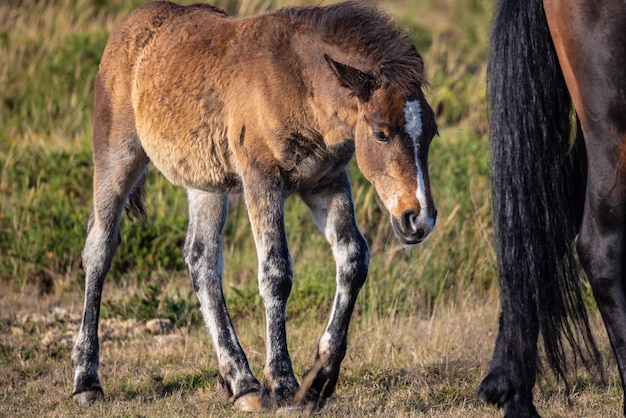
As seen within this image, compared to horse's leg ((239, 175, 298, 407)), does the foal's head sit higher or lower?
higher

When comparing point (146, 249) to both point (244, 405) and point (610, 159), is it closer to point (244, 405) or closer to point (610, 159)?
point (244, 405)

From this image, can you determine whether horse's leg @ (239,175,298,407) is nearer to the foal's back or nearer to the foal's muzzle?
the foal's back

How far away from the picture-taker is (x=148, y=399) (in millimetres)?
5590

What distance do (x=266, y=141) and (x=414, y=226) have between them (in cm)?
100

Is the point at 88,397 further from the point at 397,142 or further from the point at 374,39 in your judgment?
the point at 374,39

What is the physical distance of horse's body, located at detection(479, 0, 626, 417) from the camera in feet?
13.4

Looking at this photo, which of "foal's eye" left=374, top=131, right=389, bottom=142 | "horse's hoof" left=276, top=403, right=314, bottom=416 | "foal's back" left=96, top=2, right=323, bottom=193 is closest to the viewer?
"foal's eye" left=374, top=131, right=389, bottom=142

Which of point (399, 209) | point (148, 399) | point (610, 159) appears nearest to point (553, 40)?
point (610, 159)

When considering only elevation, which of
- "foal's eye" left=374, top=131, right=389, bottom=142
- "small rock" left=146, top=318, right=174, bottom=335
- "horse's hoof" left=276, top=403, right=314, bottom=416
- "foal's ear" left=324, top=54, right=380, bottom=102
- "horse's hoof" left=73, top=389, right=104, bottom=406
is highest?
"foal's ear" left=324, top=54, right=380, bottom=102

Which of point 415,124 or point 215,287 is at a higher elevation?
point 415,124

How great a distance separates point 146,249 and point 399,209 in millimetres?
4002

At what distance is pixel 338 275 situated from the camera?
5.12 m

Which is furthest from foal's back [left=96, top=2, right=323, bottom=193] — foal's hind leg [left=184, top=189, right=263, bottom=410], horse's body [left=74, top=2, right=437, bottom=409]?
foal's hind leg [left=184, top=189, right=263, bottom=410]

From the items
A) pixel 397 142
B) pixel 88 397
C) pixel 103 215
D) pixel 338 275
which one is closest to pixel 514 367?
pixel 338 275
